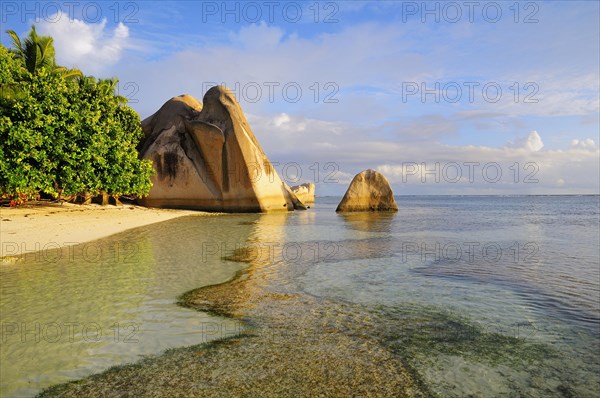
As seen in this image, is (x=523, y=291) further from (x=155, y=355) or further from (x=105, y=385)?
(x=105, y=385)

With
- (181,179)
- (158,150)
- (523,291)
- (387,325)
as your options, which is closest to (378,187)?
(181,179)

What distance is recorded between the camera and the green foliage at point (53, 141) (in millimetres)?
18266

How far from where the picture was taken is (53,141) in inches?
786

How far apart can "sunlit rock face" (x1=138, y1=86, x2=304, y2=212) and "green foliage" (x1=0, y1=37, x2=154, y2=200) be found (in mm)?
6969

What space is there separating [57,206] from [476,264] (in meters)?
24.1

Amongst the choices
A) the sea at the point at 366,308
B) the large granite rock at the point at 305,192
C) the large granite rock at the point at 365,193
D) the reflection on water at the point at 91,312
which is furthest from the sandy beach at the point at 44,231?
the large granite rock at the point at 305,192

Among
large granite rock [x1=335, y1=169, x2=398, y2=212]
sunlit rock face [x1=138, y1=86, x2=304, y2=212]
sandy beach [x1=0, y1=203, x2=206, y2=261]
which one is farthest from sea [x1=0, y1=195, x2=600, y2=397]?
large granite rock [x1=335, y1=169, x2=398, y2=212]

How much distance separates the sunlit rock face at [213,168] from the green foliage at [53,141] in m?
6.97

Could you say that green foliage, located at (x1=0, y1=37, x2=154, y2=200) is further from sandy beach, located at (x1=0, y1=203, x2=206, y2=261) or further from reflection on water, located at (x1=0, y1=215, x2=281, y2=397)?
reflection on water, located at (x1=0, y1=215, x2=281, y2=397)

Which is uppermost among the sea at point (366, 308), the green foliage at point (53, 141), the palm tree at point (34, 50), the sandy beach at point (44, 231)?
the palm tree at point (34, 50)

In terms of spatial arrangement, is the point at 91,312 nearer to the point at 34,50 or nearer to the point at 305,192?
the point at 34,50

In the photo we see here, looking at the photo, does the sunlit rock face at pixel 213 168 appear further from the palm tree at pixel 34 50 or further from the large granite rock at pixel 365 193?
the palm tree at pixel 34 50

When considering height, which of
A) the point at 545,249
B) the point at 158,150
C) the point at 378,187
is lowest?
the point at 545,249

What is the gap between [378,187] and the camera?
113 feet
